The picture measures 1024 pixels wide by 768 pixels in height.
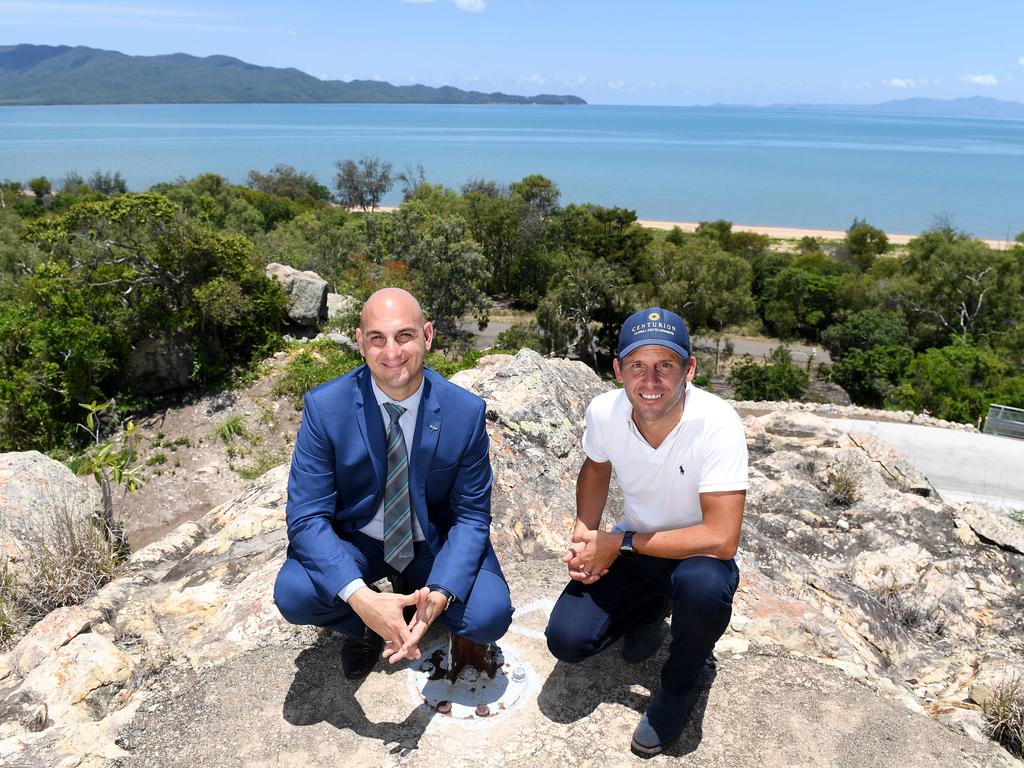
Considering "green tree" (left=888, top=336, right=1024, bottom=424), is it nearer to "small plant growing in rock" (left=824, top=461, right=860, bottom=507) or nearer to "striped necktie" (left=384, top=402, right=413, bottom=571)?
"small plant growing in rock" (left=824, top=461, right=860, bottom=507)

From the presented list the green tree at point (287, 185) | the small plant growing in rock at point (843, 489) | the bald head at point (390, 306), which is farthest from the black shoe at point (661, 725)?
the green tree at point (287, 185)

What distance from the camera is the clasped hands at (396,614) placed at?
2.73 meters

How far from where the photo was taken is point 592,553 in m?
3.04

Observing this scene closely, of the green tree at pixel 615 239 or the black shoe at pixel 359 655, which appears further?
the green tree at pixel 615 239

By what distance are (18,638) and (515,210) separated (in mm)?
46040

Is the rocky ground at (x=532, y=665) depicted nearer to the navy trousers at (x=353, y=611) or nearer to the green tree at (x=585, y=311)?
the navy trousers at (x=353, y=611)

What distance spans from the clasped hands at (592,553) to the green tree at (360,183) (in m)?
73.7

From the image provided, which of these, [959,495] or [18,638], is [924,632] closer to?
[18,638]

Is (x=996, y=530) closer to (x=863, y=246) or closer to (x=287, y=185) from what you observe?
(x=863, y=246)

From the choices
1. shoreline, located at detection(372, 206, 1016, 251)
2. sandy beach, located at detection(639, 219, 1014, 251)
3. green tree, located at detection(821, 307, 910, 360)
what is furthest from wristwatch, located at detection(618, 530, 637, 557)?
sandy beach, located at detection(639, 219, 1014, 251)

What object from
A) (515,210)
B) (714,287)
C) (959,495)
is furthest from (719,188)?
(959,495)

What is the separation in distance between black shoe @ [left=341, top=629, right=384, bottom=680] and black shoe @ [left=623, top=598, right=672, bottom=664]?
1.24 m

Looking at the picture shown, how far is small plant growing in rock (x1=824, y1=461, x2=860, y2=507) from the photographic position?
6.11 metres

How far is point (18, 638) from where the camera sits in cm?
396
